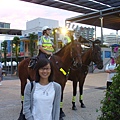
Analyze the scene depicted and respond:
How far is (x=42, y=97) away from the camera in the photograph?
2564mm

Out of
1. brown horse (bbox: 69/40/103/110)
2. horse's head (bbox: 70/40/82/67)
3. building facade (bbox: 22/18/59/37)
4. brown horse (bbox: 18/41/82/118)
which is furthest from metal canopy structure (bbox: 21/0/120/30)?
horse's head (bbox: 70/40/82/67)

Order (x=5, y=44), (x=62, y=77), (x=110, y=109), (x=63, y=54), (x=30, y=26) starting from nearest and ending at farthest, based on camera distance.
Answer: (x=110, y=109) → (x=62, y=77) → (x=63, y=54) → (x=5, y=44) → (x=30, y=26)

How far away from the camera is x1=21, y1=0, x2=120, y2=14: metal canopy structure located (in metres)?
27.5

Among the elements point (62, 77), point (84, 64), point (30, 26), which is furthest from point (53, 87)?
point (30, 26)

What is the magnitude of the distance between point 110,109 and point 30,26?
43530 mm

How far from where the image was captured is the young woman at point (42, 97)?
2.57 m

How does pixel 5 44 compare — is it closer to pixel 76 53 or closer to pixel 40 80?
pixel 76 53

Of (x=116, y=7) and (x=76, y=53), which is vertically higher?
(x=116, y=7)

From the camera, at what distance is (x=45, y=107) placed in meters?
2.58

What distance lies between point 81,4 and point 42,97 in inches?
1088

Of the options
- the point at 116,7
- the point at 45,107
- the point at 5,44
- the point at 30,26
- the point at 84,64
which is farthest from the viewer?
the point at 30,26

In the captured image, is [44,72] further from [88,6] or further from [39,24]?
[39,24]

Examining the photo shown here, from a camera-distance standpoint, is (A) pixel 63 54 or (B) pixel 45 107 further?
(A) pixel 63 54

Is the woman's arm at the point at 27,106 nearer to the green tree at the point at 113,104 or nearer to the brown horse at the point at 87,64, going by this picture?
the green tree at the point at 113,104
